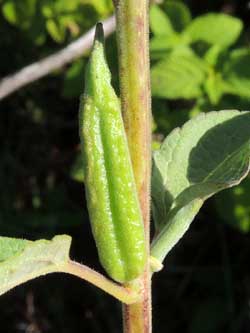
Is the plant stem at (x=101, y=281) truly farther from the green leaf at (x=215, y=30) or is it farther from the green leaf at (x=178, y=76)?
the green leaf at (x=215, y=30)

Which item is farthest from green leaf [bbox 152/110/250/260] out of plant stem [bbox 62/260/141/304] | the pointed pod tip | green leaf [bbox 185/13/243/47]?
green leaf [bbox 185/13/243/47]

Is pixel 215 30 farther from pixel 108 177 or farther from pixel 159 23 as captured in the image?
pixel 108 177

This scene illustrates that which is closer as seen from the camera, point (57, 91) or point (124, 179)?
point (124, 179)

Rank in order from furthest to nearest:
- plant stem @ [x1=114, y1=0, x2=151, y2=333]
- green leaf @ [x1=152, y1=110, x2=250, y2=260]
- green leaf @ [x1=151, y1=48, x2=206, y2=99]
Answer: green leaf @ [x1=151, y1=48, x2=206, y2=99] < green leaf @ [x1=152, y1=110, x2=250, y2=260] < plant stem @ [x1=114, y1=0, x2=151, y2=333]

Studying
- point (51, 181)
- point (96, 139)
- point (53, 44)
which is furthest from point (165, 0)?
point (96, 139)

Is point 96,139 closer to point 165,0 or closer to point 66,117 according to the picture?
point 165,0

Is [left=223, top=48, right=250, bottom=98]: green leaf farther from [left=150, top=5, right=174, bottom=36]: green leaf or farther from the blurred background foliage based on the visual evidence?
[left=150, top=5, right=174, bottom=36]: green leaf
